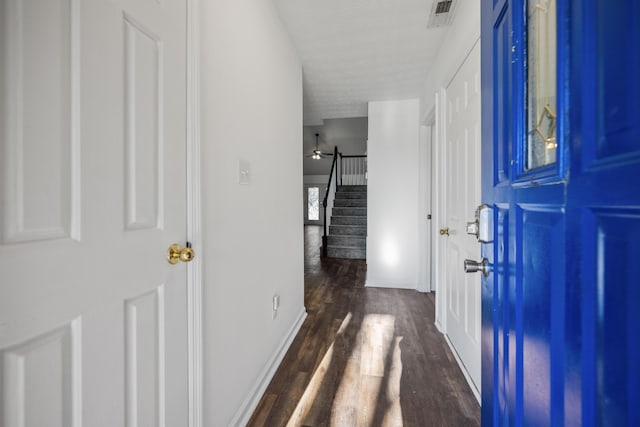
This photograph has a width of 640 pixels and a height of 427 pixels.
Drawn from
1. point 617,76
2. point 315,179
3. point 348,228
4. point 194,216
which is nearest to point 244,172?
point 194,216

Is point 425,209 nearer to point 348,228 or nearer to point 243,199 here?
point 348,228

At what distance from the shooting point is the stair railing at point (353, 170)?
809cm

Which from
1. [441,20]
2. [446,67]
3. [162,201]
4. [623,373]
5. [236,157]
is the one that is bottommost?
[623,373]

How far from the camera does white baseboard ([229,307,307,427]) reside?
1.44 m

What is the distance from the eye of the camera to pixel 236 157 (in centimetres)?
143

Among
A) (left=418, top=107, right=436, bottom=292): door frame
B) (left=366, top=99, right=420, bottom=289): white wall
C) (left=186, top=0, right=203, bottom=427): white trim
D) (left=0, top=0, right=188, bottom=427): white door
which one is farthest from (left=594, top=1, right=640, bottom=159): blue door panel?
(left=366, top=99, right=420, bottom=289): white wall

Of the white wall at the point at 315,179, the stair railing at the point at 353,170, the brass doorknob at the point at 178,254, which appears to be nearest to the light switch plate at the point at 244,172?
the brass doorknob at the point at 178,254

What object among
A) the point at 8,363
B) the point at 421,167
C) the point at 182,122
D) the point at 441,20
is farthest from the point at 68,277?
the point at 421,167

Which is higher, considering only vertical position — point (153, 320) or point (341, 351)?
point (153, 320)

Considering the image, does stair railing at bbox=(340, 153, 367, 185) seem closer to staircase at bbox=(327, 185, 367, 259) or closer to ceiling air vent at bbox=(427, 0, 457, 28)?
staircase at bbox=(327, 185, 367, 259)

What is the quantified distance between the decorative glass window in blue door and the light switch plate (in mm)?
1189

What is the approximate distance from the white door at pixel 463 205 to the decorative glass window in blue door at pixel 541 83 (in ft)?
3.70

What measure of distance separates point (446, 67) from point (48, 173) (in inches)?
99.4

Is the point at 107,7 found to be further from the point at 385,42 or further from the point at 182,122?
the point at 385,42
